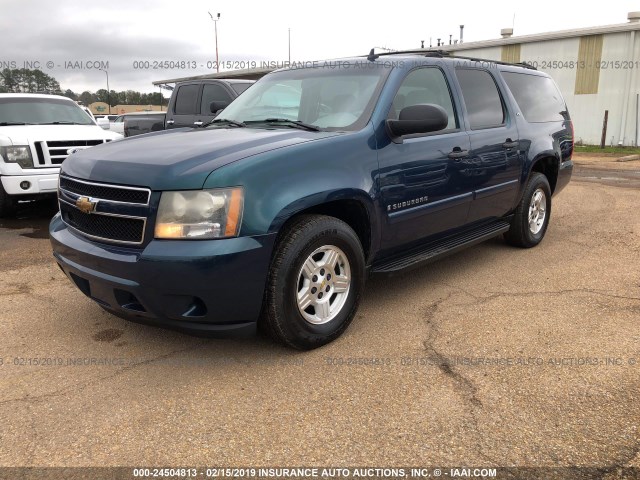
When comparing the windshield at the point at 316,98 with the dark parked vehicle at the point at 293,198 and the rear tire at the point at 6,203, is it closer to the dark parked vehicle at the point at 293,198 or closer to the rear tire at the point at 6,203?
the dark parked vehicle at the point at 293,198

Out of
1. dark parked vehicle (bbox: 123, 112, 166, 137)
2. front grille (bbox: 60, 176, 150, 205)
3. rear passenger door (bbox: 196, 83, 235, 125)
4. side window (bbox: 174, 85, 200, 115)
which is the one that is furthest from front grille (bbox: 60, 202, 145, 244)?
dark parked vehicle (bbox: 123, 112, 166, 137)

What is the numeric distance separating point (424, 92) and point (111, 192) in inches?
95.8

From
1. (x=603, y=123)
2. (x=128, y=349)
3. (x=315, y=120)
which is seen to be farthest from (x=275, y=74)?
(x=603, y=123)

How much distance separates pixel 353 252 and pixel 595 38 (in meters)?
19.7

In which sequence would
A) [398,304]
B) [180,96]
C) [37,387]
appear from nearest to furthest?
[37,387] → [398,304] → [180,96]

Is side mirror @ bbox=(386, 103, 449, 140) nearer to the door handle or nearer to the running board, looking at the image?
the door handle

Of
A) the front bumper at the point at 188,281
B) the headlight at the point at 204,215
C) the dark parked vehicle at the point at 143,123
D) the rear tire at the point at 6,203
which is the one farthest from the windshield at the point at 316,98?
the dark parked vehicle at the point at 143,123

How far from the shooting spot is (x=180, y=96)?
1059 cm

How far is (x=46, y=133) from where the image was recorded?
7020mm

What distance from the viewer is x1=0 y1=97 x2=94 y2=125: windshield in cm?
782

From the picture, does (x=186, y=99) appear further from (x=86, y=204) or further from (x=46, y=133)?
(x=86, y=204)

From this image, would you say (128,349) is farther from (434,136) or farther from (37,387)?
(434,136)

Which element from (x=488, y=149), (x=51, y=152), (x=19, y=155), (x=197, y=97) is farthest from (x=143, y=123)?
(x=488, y=149)

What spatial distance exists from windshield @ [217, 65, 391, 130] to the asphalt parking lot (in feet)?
4.70
